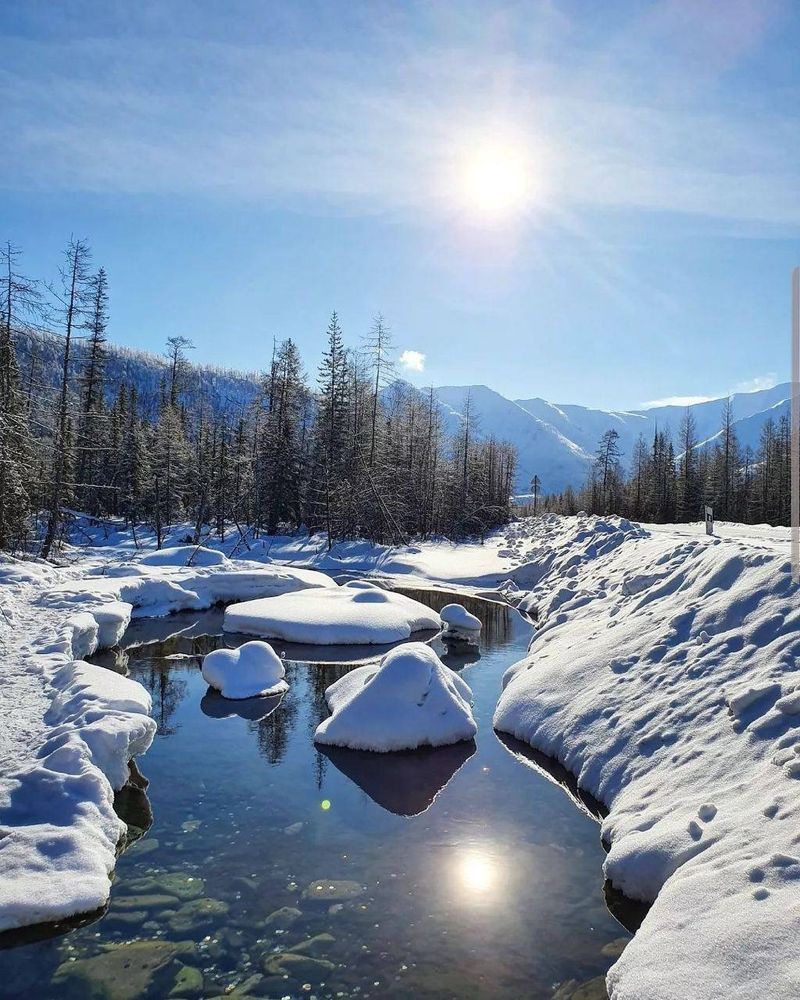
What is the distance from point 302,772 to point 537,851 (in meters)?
3.77

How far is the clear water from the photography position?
5715 millimetres

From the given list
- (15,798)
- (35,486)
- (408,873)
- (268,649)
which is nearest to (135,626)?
(268,649)

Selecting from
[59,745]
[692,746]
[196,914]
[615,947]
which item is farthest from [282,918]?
[692,746]

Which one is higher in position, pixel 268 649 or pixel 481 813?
pixel 268 649

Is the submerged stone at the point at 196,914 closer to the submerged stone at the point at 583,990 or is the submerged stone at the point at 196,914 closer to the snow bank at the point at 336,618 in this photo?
the submerged stone at the point at 583,990

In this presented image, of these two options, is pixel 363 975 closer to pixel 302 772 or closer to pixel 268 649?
pixel 302 772

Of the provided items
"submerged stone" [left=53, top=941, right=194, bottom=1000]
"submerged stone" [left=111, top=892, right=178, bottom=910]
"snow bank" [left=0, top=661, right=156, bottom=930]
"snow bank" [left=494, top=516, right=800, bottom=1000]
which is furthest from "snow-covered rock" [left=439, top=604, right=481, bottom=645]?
"submerged stone" [left=53, top=941, right=194, bottom=1000]

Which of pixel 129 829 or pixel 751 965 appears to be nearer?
pixel 751 965

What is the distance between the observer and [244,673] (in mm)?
14234

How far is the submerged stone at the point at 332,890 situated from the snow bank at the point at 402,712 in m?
3.96

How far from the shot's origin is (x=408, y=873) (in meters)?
7.36

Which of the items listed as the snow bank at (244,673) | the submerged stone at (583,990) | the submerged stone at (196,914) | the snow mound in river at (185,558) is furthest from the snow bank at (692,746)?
the snow mound in river at (185,558)

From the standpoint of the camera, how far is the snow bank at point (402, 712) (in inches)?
439

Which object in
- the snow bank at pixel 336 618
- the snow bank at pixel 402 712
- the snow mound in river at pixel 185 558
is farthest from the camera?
the snow mound in river at pixel 185 558
